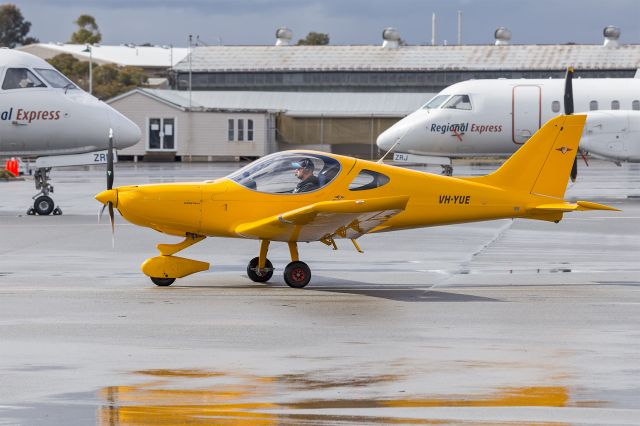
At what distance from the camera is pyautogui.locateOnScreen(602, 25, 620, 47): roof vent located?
262ft

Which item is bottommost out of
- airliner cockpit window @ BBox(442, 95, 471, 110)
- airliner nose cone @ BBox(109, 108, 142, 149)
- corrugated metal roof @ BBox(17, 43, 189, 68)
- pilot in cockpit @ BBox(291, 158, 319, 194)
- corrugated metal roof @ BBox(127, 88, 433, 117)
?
pilot in cockpit @ BBox(291, 158, 319, 194)

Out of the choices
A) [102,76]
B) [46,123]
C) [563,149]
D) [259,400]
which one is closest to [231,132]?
[46,123]

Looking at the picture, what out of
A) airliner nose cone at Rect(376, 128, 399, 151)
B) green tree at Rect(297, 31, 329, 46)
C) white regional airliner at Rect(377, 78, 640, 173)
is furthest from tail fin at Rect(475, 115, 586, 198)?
green tree at Rect(297, 31, 329, 46)

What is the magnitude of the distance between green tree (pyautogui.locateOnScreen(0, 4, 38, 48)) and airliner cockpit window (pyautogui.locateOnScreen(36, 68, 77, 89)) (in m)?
153

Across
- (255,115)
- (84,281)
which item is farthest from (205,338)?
(255,115)

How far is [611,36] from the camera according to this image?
264ft

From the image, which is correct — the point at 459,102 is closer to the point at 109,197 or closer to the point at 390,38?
the point at 109,197

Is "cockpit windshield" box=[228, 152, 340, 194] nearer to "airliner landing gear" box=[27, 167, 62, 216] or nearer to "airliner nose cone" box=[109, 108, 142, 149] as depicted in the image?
"airliner nose cone" box=[109, 108, 142, 149]

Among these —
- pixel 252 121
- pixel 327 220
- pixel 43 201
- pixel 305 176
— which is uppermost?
pixel 252 121

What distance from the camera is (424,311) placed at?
605 inches

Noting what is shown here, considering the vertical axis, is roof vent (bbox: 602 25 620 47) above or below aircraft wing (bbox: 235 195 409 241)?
above

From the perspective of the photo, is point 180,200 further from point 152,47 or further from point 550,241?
point 152,47

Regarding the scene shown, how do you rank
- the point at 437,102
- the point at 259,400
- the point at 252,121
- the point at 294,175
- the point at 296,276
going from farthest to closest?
the point at 252,121 → the point at 437,102 → the point at 294,175 → the point at 296,276 → the point at 259,400

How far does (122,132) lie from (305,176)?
12.9 metres
